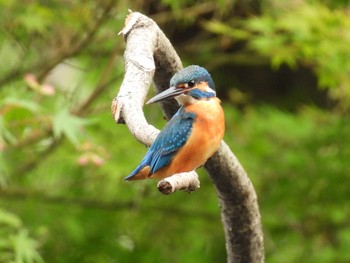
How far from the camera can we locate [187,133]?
2047 mm

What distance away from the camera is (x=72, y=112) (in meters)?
4.29

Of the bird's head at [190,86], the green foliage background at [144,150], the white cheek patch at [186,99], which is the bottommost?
the green foliage background at [144,150]

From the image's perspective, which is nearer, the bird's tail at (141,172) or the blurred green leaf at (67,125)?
the bird's tail at (141,172)

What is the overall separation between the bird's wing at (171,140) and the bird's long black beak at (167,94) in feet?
0.20

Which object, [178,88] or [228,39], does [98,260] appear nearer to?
[228,39]

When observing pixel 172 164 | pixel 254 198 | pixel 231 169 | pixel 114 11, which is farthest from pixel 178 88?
pixel 114 11

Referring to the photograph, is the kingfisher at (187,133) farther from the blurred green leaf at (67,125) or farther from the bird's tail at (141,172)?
the blurred green leaf at (67,125)

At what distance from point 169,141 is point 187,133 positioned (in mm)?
64

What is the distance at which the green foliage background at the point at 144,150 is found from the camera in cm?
429

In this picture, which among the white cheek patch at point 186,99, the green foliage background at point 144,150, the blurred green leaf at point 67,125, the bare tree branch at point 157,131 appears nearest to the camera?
the bare tree branch at point 157,131

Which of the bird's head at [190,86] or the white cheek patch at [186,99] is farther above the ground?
the bird's head at [190,86]

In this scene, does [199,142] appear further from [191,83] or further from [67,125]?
[67,125]

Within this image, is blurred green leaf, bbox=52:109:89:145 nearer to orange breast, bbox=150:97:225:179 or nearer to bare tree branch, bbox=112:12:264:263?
bare tree branch, bbox=112:12:264:263

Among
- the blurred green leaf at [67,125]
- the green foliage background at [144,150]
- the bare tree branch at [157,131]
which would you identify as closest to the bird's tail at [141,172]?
the bare tree branch at [157,131]
